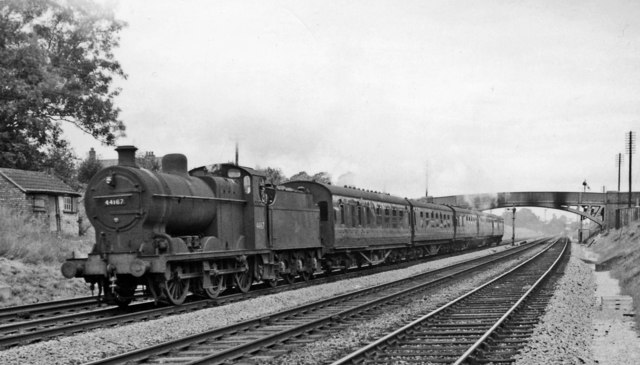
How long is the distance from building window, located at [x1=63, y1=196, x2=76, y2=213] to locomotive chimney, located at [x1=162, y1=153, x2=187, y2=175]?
16530mm

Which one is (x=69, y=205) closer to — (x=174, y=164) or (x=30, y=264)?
(x=30, y=264)

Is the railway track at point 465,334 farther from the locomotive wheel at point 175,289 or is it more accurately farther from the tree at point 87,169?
the tree at point 87,169

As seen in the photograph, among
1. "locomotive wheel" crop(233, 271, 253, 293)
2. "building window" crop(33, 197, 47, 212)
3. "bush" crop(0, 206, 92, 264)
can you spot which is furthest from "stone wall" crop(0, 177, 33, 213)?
"locomotive wheel" crop(233, 271, 253, 293)

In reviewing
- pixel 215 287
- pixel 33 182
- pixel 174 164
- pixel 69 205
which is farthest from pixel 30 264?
pixel 69 205

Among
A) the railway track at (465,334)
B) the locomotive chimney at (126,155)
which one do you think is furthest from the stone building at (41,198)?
the railway track at (465,334)

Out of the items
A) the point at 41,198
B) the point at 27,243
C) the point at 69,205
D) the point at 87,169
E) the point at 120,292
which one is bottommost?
the point at 120,292

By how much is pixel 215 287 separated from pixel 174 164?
119 inches

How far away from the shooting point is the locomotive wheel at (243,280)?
1659 centimetres

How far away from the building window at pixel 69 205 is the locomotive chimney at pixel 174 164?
1653 cm

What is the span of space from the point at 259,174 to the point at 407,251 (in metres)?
17.2

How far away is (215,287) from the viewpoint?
1577cm

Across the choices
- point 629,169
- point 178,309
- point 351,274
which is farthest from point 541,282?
point 629,169

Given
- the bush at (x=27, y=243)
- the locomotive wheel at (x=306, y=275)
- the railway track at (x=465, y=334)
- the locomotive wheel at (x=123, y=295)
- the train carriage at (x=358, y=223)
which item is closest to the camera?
the railway track at (x=465, y=334)

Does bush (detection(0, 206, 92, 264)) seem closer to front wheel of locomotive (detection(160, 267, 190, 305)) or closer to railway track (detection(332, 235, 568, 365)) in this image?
front wheel of locomotive (detection(160, 267, 190, 305))
